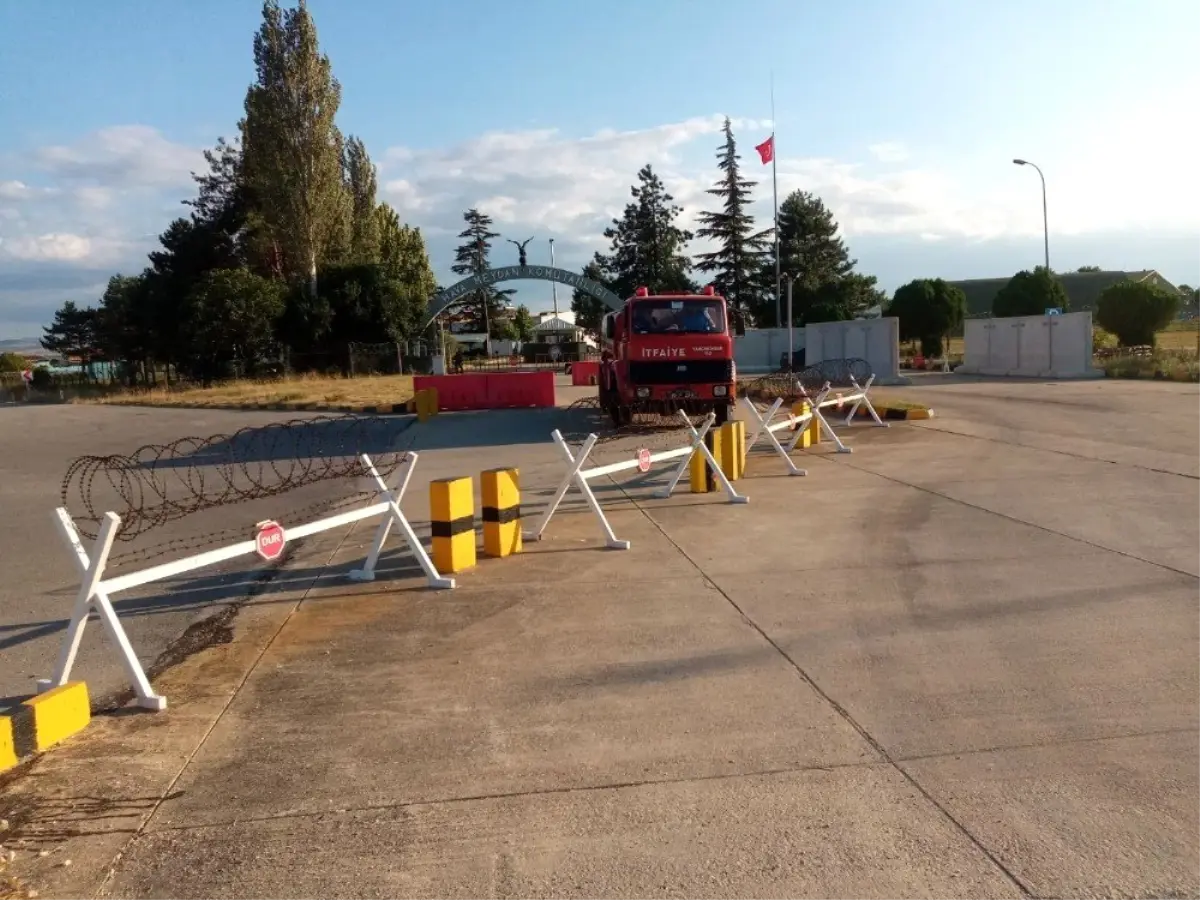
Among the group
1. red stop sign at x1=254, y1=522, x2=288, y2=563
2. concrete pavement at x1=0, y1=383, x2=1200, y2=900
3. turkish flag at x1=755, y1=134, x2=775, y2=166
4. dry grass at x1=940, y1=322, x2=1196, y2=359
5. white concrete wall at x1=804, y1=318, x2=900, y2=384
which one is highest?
turkish flag at x1=755, y1=134, x2=775, y2=166

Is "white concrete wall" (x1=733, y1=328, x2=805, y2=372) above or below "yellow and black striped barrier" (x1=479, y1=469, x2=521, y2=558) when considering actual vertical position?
above

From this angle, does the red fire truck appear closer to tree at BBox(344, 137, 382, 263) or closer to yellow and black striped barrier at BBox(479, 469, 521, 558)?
yellow and black striped barrier at BBox(479, 469, 521, 558)

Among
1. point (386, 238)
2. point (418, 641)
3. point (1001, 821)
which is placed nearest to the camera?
point (1001, 821)

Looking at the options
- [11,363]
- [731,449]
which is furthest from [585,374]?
[11,363]

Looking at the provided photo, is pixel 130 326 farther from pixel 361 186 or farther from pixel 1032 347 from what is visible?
pixel 1032 347

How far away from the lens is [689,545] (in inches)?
375

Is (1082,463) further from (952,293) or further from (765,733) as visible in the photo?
(952,293)

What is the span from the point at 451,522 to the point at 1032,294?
167 ft

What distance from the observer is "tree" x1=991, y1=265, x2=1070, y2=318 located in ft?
170

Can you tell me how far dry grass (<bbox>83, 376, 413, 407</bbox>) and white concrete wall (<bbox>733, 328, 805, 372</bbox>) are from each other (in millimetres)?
18202

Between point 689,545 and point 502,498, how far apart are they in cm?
190

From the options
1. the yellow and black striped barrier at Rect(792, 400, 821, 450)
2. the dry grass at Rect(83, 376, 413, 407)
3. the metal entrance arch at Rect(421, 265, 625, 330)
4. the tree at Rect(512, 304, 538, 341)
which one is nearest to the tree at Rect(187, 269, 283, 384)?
the dry grass at Rect(83, 376, 413, 407)

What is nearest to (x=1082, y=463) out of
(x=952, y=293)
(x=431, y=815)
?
(x=431, y=815)

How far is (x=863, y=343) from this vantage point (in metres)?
37.7
